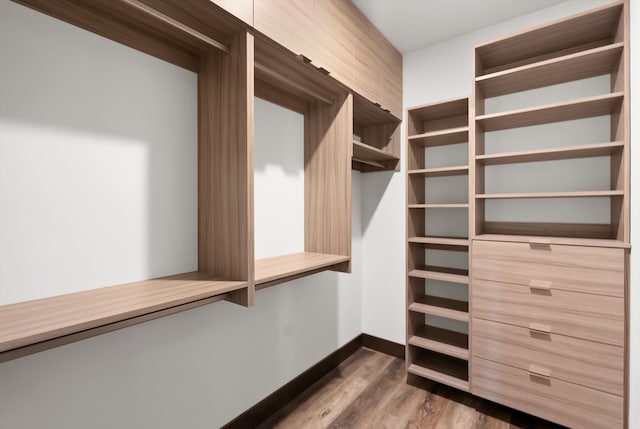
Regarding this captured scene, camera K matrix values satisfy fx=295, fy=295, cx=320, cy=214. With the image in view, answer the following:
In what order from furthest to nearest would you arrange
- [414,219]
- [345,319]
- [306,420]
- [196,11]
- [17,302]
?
1. [345,319]
2. [414,219]
3. [306,420]
4. [196,11]
5. [17,302]

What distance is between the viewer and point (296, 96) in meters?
1.88

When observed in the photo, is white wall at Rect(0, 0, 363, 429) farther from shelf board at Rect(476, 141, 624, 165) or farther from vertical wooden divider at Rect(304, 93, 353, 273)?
shelf board at Rect(476, 141, 624, 165)

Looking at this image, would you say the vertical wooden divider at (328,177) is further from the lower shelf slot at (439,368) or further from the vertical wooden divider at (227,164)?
the lower shelf slot at (439,368)

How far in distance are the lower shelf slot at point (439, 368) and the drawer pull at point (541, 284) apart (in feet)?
2.53

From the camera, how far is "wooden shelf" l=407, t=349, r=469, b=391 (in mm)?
1962

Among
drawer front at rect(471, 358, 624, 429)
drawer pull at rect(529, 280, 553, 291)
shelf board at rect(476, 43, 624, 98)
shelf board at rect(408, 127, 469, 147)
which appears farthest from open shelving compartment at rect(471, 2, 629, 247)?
drawer front at rect(471, 358, 624, 429)

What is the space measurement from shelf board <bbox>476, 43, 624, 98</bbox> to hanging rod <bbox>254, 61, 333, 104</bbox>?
1.00 m

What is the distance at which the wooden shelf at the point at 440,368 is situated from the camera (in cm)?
196

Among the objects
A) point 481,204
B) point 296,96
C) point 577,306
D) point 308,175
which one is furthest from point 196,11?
point 577,306

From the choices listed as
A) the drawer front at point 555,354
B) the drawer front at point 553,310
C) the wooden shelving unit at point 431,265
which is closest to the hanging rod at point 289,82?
the wooden shelving unit at point 431,265

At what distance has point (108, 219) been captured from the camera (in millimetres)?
1131

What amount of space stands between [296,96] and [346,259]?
108 centimetres

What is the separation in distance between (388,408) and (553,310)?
1148mm

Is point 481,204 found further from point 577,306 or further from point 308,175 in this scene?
point 308,175
